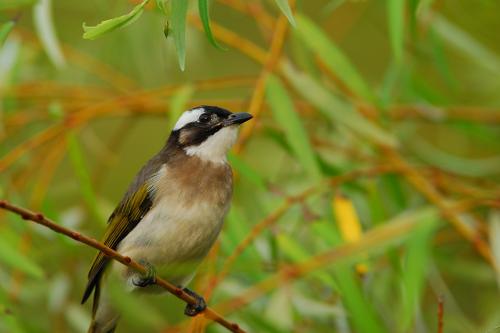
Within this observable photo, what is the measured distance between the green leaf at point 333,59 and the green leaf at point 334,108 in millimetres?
100

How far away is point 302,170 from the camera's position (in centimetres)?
537

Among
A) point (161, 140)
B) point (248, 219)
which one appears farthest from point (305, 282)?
point (161, 140)

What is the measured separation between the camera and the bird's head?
4488 millimetres

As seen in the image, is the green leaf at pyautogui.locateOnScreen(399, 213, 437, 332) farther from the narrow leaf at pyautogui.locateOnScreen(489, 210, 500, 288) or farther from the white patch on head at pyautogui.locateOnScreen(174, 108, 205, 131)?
the white patch on head at pyautogui.locateOnScreen(174, 108, 205, 131)

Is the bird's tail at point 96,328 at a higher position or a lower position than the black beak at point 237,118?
lower

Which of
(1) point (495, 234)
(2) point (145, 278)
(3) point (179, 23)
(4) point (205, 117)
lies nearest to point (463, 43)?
(1) point (495, 234)

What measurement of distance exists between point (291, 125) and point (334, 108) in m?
0.31

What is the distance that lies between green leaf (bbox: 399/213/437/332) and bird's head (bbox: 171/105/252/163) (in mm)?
840

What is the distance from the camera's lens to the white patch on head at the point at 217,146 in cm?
448

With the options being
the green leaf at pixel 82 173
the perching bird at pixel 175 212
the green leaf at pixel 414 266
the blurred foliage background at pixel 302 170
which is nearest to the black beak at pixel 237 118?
the perching bird at pixel 175 212

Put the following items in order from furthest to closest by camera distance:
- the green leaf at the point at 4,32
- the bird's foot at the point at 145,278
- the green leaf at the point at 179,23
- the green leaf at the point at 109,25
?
the bird's foot at the point at 145,278
the green leaf at the point at 4,32
the green leaf at the point at 179,23
the green leaf at the point at 109,25

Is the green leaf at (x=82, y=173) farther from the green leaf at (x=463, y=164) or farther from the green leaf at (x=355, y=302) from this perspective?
the green leaf at (x=463, y=164)

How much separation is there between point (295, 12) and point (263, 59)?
296mm

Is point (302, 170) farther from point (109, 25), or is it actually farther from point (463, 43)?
point (109, 25)
